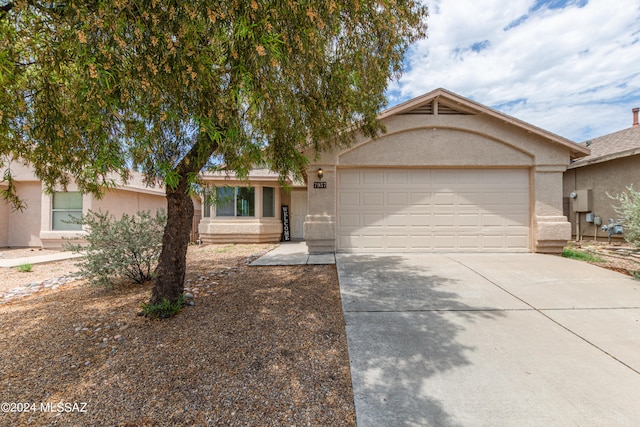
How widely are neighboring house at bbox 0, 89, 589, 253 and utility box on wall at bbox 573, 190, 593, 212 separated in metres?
5.47

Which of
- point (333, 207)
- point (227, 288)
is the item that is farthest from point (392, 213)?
point (227, 288)

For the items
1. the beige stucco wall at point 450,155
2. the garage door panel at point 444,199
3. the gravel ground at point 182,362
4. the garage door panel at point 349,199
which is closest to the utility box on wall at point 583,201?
the beige stucco wall at point 450,155

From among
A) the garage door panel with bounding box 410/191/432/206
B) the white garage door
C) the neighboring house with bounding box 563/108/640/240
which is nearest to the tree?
the white garage door

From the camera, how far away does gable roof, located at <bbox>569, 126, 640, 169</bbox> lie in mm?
10078

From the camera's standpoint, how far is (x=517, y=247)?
25.1 feet

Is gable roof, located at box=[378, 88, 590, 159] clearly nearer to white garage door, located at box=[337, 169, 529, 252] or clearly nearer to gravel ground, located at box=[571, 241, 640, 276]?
white garage door, located at box=[337, 169, 529, 252]

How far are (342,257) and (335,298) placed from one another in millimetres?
2759

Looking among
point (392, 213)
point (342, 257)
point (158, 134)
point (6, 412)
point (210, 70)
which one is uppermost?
point (210, 70)

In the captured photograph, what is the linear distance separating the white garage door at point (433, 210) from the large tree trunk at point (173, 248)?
4.44 m

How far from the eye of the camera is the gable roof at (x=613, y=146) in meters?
10.1

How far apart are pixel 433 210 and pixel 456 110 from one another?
2735 millimetres

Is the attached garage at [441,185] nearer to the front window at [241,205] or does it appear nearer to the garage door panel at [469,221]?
the garage door panel at [469,221]

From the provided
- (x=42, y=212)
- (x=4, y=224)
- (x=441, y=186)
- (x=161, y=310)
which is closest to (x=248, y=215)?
(x=441, y=186)

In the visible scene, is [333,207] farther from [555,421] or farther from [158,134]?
[555,421]
